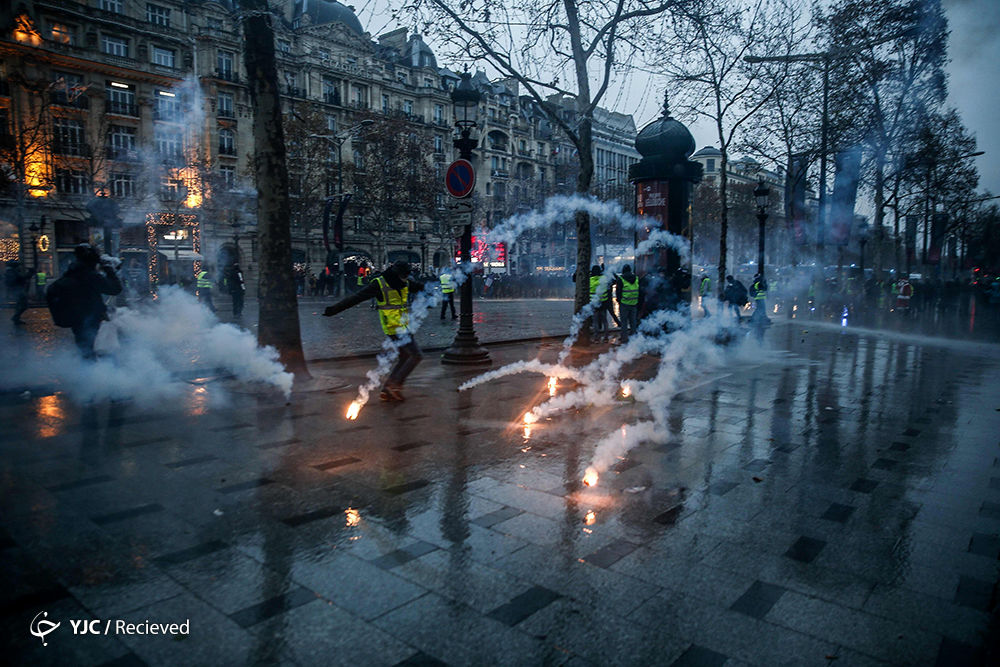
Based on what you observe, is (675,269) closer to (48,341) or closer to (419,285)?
(419,285)

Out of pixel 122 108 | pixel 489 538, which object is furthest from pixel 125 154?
pixel 489 538

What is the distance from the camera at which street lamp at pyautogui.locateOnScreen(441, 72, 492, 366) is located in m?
10.7

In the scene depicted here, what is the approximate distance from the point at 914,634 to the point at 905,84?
30424mm

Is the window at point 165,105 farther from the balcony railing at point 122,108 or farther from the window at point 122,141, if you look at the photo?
the window at point 122,141

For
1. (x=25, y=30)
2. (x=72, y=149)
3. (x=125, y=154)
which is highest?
(x=125, y=154)

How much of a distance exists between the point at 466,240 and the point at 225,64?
39.5 meters

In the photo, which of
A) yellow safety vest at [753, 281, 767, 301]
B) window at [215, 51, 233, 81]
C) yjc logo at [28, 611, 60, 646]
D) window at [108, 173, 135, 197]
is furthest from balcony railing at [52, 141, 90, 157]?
yjc logo at [28, 611, 60, 646]

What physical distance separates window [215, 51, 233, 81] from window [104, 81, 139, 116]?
9.52 metres

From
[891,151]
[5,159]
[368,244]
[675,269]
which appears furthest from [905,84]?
[368,244]

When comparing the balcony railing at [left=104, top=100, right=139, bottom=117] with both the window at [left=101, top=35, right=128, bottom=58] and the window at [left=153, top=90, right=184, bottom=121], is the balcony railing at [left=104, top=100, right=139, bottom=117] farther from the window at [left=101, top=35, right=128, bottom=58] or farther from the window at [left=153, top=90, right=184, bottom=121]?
the window at [left=101, top=35, right=128, bottom=58]

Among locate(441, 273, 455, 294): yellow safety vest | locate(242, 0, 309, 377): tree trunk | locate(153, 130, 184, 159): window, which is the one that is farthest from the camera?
locate(153, 130, 184, 159): window

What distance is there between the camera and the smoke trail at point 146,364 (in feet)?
27.0

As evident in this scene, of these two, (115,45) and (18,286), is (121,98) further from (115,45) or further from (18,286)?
(18,286)

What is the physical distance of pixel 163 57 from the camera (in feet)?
112
